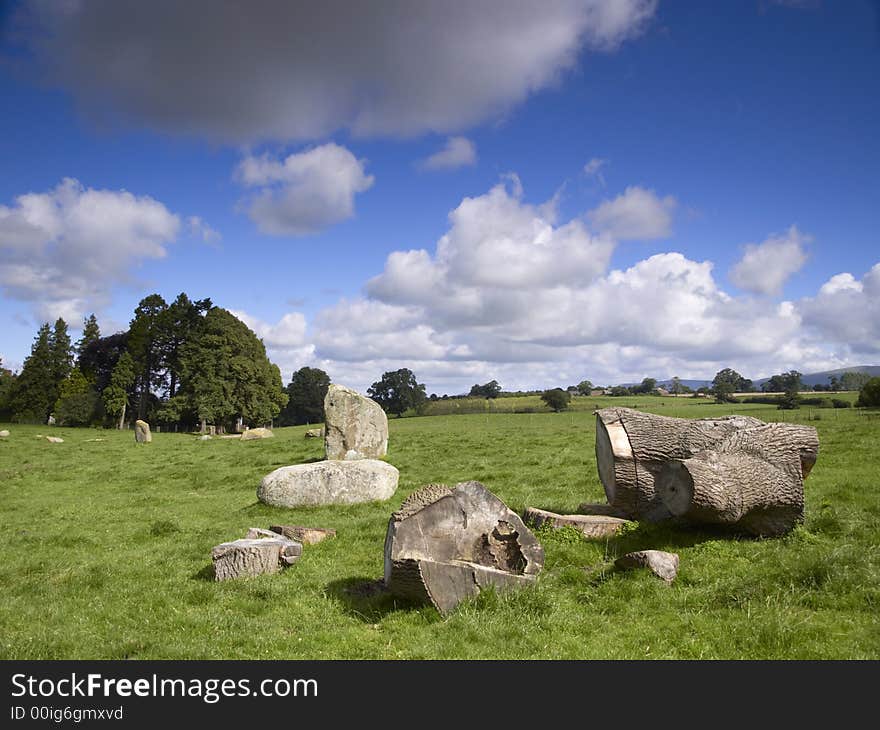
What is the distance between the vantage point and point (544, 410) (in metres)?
71.1

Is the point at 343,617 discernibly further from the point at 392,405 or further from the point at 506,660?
the point at 392,405

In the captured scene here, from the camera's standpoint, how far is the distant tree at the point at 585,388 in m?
102

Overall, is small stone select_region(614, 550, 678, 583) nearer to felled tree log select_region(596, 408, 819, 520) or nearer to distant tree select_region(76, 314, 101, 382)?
felled tree log select_region(596, 408, 819, 520)

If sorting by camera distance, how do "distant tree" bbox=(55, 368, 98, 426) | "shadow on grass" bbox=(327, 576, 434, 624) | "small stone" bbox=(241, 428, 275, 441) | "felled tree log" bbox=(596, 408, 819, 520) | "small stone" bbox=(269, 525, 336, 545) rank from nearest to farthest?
"shadow on grass" bbox=(327, 576, 434, 624), "felled tree log" bbox=(596, 408, 819, 520), "small stone" bbox=(269, 525, 336, 545), "small stone" bbox=(241, 428, 275, 441), "distant tree" bbox=(55, 368, 98, 426)

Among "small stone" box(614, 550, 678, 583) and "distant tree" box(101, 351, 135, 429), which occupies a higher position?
"distant tree" box(101, 351, 135, 429)

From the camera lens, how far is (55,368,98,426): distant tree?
59719mm

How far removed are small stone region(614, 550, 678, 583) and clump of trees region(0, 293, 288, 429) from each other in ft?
163

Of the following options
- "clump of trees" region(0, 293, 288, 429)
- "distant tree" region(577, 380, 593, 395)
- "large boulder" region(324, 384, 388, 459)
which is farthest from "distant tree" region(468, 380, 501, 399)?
"large boulder" region(324, 384, 388, 459)

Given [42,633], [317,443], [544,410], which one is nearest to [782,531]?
[42,633]

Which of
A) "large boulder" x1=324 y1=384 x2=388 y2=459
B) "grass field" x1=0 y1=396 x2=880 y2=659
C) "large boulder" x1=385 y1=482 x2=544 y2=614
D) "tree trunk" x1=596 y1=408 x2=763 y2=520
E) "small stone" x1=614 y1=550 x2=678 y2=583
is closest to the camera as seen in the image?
"grass field" x1=0 y1=396 x2=880 y2=659

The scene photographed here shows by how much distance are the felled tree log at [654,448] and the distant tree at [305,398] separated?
8189 centimetres

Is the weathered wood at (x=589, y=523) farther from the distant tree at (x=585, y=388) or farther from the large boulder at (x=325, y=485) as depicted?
the distant tree at (x=585, y=388)

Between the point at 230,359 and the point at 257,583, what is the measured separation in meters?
48.7

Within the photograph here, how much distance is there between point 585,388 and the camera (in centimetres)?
10362
